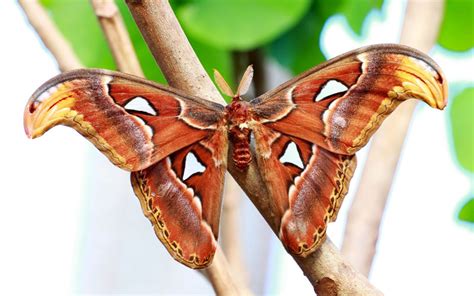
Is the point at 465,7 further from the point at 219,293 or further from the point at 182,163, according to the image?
the point at 182,163

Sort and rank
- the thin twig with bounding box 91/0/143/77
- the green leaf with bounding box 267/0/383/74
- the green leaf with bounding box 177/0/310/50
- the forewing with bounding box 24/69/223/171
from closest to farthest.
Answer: the forewing with bounding box 24/69/223/171
the thin twig with bounding box 91/0/143/77
the green leaf with bounding box 177/0/310/50
the green leaf with bounding box 267/0/383/74

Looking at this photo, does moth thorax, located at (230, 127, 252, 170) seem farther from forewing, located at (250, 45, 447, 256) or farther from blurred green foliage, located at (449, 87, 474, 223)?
blurred green foliage, located at (449, 87, 474, 223)

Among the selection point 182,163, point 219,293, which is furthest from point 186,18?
point 182,163

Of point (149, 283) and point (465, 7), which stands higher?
point (465, 7)

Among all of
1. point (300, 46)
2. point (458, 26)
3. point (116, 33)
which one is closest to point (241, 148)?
point (116, 33)

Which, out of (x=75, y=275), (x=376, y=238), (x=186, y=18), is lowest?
(x=376, y=238)

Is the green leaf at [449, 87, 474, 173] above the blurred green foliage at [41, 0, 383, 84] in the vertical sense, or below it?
below

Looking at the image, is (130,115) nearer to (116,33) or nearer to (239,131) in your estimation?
(239,131)

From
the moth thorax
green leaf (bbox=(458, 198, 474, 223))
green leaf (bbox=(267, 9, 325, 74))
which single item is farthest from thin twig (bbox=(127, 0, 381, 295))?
green leaf (bbox=(267, 9, 325, 74))
